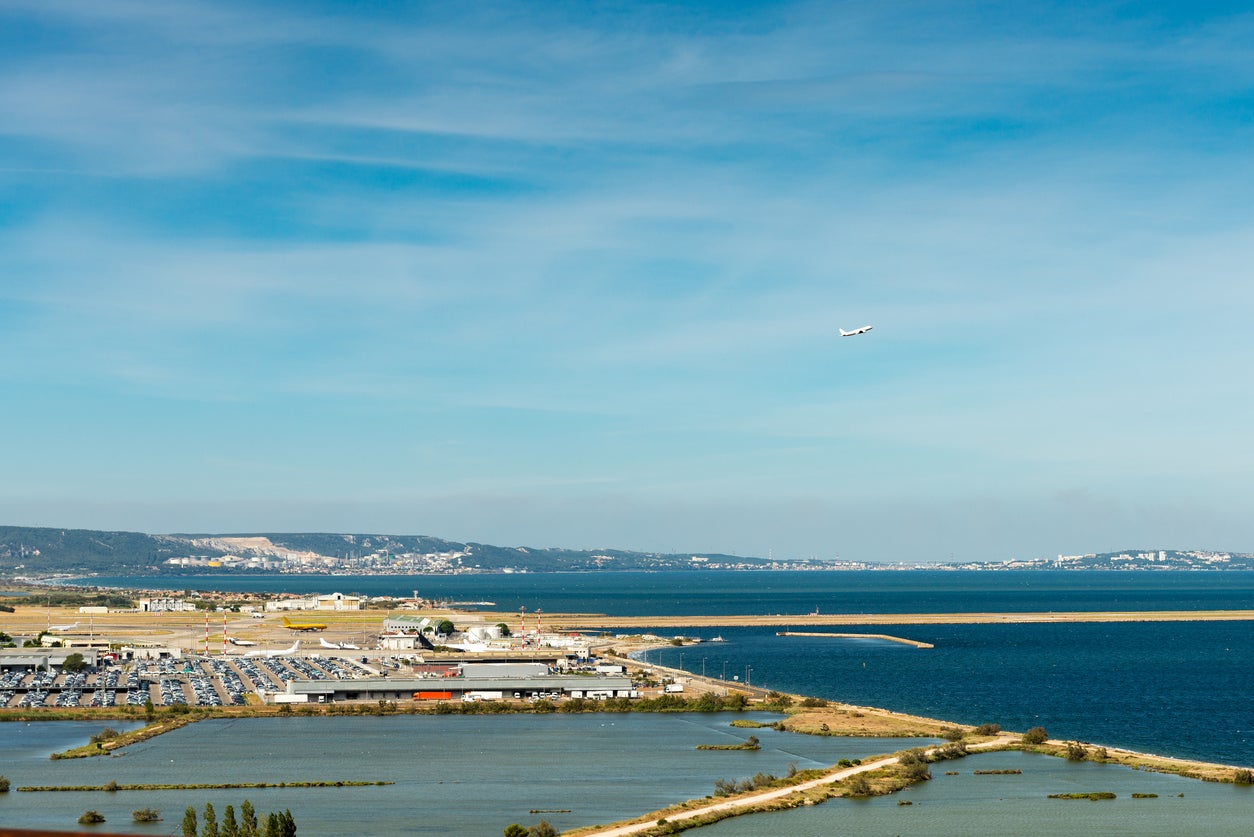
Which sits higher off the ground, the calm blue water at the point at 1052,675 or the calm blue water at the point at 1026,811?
the calm blue water at the point at 1052,675

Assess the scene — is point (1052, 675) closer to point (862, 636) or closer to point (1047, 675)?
point (1047, 675)

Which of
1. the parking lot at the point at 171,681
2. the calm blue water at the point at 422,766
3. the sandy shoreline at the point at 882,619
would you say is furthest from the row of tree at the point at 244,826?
the sandy shoreline at the point at 882,619

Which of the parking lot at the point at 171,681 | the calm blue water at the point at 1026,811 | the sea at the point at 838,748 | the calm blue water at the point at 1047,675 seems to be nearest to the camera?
the calm blue water at the point at 1026,811

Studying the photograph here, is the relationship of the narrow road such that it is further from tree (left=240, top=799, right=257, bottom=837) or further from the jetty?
the jetty

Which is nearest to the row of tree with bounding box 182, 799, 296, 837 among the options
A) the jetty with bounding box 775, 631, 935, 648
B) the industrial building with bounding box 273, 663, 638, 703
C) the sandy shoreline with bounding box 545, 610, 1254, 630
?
the industrial building with bounding box 273, 663, 638, 703

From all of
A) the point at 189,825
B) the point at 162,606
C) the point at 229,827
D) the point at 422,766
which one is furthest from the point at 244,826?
the point at 162,606

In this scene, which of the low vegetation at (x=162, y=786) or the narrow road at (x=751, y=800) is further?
the low vegetation at (x=162, y=786)

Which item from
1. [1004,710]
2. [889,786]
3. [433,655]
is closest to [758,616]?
[433,655]

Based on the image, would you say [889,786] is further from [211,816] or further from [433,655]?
[433,655]

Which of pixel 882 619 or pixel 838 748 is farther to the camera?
pixel 882 619

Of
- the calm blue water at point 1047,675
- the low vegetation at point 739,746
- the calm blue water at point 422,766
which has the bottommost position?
the calm blue water at point 422,766

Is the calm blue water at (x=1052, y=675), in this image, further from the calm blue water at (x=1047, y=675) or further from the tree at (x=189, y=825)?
the tree at (x=189, y=825)
